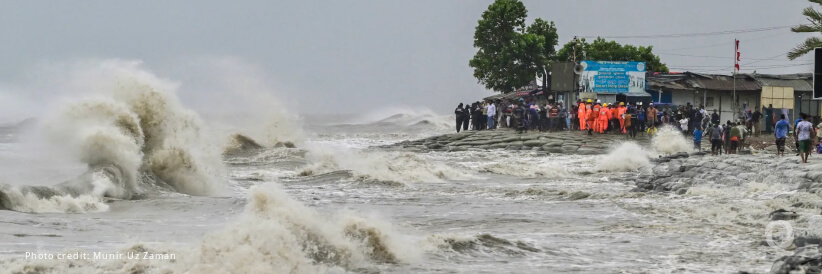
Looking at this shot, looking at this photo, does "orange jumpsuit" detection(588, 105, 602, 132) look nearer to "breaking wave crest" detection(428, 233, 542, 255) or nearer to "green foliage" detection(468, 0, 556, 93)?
"green foliage" detection(468, 0, 556, 93)

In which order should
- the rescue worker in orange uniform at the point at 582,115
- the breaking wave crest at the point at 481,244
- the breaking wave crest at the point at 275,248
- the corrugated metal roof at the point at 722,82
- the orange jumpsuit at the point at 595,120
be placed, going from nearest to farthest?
Answer: 1. the breaking wave crest at the point at 275,248
2. the breaking wave crest at the point at 481,244
3. the orange jumpsuit at the point at 595,120
4. the rescue worker in orange uniform at the point at 582,115
5. the corrugated metal roof at the point at 722,82

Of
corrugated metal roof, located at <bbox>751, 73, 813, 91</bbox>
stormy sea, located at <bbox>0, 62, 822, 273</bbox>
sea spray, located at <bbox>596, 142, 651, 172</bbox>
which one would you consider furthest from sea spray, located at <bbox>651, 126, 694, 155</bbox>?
corrugated metal roof, located at <bbox>751, 73, 813, 91</bbox>

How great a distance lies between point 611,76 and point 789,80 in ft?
28.8

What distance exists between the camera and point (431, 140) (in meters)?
40.9

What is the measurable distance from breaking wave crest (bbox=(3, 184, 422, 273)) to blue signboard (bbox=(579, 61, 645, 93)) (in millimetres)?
31615

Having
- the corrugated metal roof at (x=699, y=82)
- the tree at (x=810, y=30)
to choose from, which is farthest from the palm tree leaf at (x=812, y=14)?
the corrugated metal roof at (x=699, y=82)

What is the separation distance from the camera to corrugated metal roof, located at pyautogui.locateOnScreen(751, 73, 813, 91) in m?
45.6

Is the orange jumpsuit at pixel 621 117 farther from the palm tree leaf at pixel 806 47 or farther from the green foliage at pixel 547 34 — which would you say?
the green foliage at pixel 547 34

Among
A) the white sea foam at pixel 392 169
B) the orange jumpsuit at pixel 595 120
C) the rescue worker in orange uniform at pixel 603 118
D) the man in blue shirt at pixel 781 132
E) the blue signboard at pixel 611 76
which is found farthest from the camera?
the blue signboard at pixel 611 76

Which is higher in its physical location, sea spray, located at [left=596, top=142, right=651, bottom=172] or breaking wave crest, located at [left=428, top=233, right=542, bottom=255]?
sea spray, located at [left=596, top=142, right=651, bottom=172]

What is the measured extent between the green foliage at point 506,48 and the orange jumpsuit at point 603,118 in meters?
17.1

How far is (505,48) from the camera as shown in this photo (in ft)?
180

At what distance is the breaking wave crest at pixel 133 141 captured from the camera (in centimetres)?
2006

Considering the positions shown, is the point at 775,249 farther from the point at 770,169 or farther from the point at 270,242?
the point at 770,169
